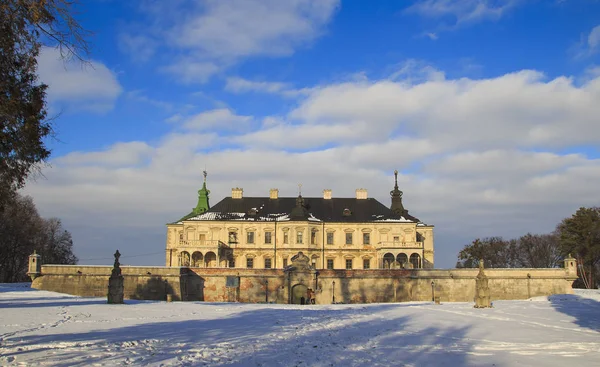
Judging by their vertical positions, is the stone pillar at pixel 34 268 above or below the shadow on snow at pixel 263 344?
above

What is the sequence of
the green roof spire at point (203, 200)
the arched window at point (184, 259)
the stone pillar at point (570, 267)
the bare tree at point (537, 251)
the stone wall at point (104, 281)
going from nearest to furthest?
the stone wall at point (104, 281) < the stone pillar at point (570, 267) < the arched window at point (184, 259) < the green roof spire at point (203, 200) < the bare tree at point (537, 251)

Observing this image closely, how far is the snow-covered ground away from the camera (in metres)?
12.9

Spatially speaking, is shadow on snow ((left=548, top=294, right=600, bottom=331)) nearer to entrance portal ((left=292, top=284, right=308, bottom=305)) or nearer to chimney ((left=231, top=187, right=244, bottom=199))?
entrance portal ((left=292, top=284, right=308, bottom=305))

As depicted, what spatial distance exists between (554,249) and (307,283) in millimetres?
45879

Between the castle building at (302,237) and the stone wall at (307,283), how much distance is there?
9042 millimetres

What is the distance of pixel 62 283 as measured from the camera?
45.0m

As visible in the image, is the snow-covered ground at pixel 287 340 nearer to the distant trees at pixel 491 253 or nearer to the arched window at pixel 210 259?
the arched window at pixel 210 259

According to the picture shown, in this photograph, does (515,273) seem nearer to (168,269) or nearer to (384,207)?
(384,207)

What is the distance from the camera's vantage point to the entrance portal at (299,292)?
45406 mm

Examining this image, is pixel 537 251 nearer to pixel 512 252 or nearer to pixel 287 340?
pixel 512 252

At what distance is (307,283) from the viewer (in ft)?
149

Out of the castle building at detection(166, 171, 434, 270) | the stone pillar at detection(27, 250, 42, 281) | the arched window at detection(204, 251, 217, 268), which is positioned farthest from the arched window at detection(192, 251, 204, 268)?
the stone pillar at detection(27, 250, 42, 281)

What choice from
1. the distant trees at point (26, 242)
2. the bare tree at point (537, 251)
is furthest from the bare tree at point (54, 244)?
the bare tree at point (537, 251)

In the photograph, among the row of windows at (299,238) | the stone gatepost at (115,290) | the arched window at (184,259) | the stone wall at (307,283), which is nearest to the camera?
the stone gatepost at (115,290)
